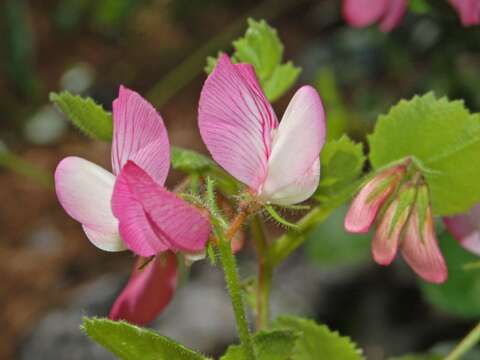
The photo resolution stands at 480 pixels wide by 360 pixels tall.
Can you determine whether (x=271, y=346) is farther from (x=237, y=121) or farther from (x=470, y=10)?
(x=470, y=10)

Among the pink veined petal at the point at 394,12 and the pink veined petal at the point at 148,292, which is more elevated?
the pink veined petal at the point at 394,12

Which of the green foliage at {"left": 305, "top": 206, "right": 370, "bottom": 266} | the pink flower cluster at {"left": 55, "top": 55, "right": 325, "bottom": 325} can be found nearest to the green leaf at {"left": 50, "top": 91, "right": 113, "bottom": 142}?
the pink flower cluster at {"left": 55, "top": 55, "right": 325, "bottom": 325}

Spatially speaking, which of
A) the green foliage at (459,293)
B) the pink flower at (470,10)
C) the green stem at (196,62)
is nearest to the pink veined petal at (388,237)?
the pink flower at (470,10)

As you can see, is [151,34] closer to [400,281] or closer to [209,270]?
[209,270]

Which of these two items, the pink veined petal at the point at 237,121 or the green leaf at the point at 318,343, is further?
the green leaf at the point at 318,343

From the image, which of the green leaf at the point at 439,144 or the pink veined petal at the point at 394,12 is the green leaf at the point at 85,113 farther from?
the pink veined petal at the point at 394,12

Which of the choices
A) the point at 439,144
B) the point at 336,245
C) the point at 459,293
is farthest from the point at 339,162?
the point at 336,245
